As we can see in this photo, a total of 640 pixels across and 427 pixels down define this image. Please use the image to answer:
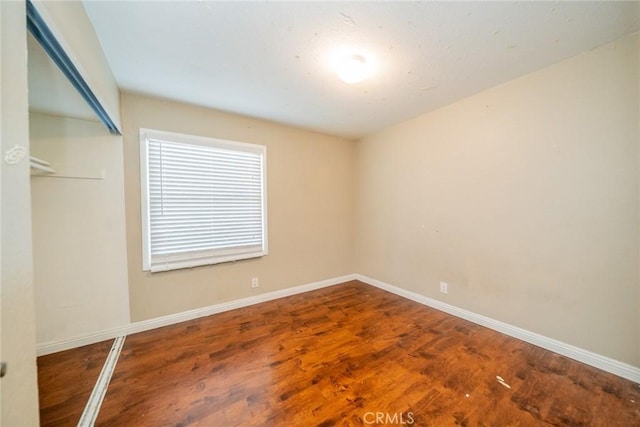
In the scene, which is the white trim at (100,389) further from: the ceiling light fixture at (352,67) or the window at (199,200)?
the ceiling light fixture at (352,67)

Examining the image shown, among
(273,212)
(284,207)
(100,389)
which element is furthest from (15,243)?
(284,207)

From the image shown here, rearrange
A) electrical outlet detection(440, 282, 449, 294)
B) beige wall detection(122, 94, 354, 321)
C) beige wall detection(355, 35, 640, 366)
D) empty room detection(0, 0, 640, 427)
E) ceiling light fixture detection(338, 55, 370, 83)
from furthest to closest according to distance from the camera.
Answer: electrical outlet detection(440, 282, 449, 294) → beige wall detection(122, 94, 354, 321) → ceiling light fixture detection(338, 55, 370, 83) → beige wall detection(355, 35, 640, 366) → empty room detection(0, 0, 640, 427)

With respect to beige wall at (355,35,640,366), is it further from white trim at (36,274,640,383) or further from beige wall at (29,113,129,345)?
beige wall at (29,113,129,345)

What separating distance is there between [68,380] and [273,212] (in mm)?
2352

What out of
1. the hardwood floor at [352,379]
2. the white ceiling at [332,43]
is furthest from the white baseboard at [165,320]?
the white ceiling at [332,43]

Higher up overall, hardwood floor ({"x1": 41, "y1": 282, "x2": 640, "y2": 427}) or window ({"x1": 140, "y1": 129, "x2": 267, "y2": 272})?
window ({"x1": 140, "y1": 129, "x2": 267, "y2": 272})

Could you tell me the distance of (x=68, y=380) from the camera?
1.79 meters

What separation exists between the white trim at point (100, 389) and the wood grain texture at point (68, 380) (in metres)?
0.03

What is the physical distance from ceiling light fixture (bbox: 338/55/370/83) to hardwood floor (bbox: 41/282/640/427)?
2358 millimetres

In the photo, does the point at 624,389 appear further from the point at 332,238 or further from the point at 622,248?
the point at 332,238

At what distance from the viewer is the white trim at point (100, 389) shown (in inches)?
57.6

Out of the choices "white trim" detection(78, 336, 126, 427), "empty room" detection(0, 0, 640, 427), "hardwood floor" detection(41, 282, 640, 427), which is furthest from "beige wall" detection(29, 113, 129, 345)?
"hardwood floor" detection(41, 282, 640, 427)

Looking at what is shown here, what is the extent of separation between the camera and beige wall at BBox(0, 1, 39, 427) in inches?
25.4

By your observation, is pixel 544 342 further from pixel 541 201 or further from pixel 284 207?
pixel 284 207
